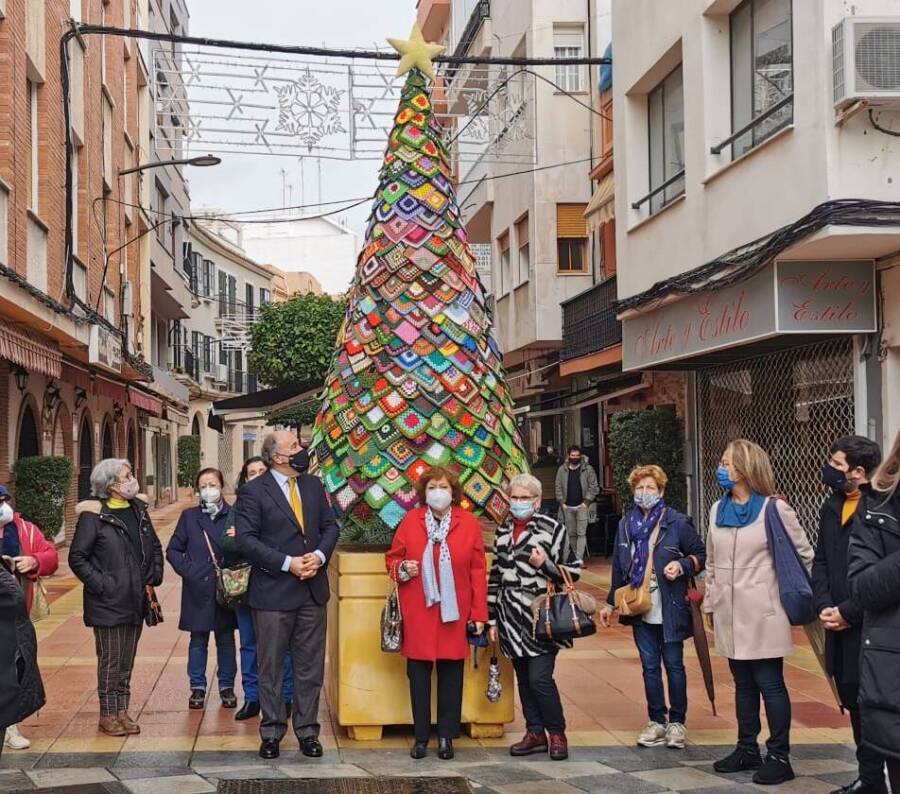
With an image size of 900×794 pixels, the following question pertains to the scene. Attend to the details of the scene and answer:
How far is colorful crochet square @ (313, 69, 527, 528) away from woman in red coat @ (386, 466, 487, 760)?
26.3 inches

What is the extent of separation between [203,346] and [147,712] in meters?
45.5

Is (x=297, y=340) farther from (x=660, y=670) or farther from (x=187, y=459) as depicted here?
(x=660, y=670)

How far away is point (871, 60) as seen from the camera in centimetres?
952

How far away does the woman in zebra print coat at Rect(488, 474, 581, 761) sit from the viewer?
22.9 feet

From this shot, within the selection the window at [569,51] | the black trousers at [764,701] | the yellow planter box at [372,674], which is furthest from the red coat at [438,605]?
the window at [569,51]

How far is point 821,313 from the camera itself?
10812 millimetres

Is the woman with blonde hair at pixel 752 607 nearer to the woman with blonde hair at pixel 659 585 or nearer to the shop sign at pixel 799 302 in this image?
the woman with blonde hair at pixel 659 585

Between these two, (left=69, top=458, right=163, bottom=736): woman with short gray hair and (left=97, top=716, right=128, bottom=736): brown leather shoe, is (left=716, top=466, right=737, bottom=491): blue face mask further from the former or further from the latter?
(left=97, top=716, right=128, bottom=736): brown leather shoe

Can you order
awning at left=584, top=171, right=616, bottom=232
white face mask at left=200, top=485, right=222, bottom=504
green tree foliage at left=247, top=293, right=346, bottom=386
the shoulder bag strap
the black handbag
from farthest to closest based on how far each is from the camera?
1. green tree foliage at left=247, top=293, right=346, bottom=386
2. awning at left=584, top=171, right=616, bottom=232
3. white face mask at left=200, top=485, right=222, bottom=504
4. the shoulder bag strap
5. the black handbag

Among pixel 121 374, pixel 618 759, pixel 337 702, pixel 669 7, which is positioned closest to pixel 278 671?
pixel 337 702

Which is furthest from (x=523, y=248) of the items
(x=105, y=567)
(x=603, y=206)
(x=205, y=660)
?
Result: (x=105, y=567)

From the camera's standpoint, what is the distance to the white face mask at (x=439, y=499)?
22.9ft

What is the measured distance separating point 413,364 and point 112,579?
2.32 meters

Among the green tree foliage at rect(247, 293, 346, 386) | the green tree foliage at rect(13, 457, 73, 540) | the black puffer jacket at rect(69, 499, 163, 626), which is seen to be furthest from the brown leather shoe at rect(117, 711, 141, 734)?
the green tree foliage at rect(247, 293, 346, 386)
